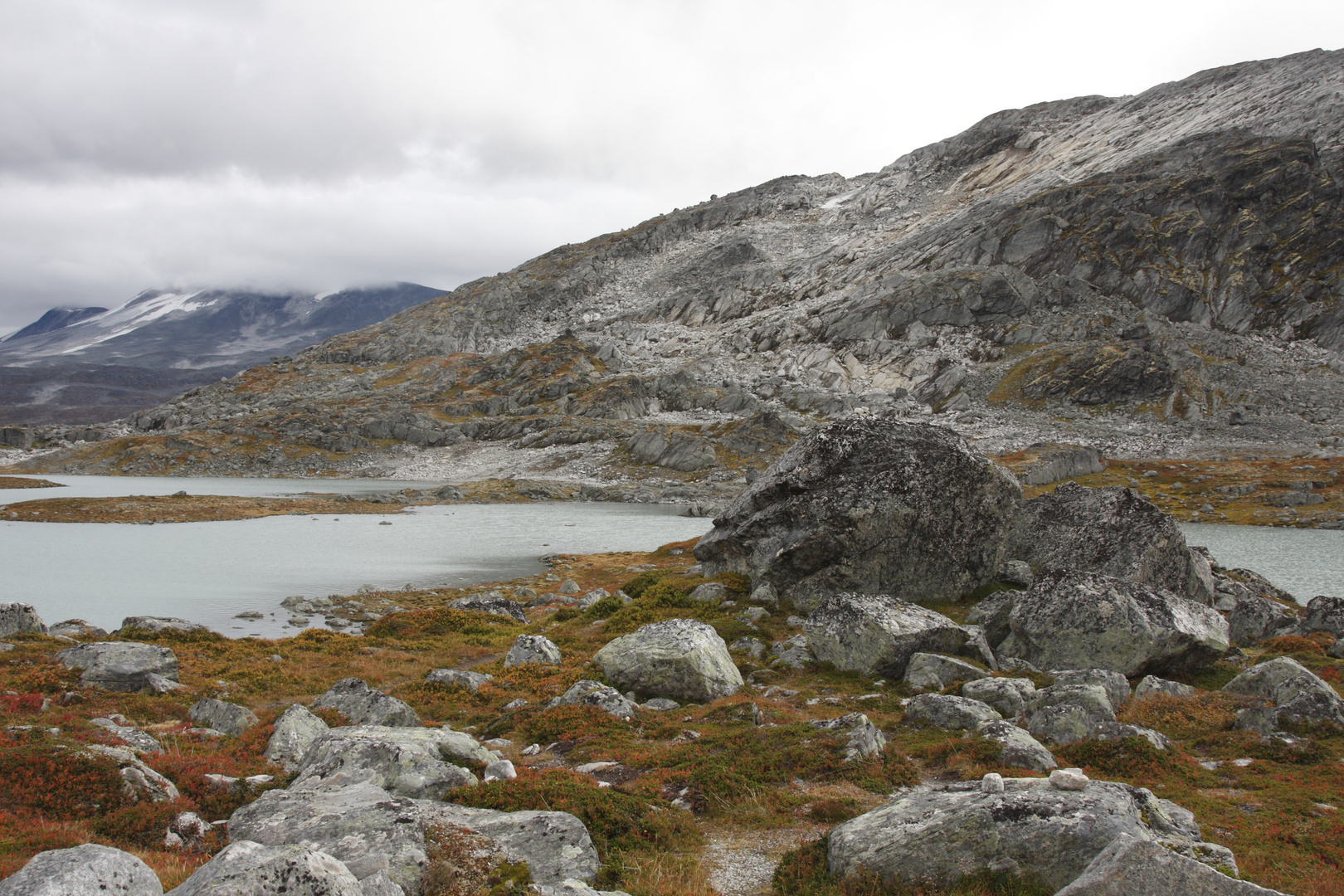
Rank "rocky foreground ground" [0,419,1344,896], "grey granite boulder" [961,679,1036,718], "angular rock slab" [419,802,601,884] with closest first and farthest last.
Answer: "rocky foreground ground" [0,419,1344,896] → "angular rock slab" [419,802,601,884] → "grey granite boulder" [961,679,1036,718]

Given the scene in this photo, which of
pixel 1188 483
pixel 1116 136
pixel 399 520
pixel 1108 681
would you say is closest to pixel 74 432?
pixel 399 520

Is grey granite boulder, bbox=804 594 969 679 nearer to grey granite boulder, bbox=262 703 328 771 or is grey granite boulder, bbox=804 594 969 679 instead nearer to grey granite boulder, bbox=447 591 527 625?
grey granite boulder, bbox=262 703 328 771

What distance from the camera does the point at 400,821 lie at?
9.41m

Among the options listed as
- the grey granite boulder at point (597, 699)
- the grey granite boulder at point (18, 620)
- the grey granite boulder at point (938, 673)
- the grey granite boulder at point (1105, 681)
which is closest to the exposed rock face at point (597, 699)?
the grey granite boulder at point (597, 699)

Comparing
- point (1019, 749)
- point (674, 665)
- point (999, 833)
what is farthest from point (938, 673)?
point (999, 833)

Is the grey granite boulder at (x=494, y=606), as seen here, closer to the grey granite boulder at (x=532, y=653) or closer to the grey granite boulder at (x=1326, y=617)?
the grey granite boulder at (x=532, y=653)

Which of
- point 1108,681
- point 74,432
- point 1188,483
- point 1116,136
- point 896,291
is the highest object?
point 1116,136

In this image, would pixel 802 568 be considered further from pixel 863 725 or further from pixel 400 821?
pixel 400 821

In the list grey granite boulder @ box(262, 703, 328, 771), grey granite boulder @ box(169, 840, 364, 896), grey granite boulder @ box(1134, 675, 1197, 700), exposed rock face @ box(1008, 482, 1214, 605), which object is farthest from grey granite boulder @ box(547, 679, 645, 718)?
exposed rock face @ box(1008, 482, 1214, 605)

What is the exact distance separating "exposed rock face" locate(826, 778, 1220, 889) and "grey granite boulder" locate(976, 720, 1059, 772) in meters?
2.93

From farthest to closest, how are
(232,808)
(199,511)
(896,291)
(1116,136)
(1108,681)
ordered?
(1116,136), (896,291), (199,511), (1108,681), (232,808)

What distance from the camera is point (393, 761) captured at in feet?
40.3

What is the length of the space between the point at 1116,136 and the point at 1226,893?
21377cm

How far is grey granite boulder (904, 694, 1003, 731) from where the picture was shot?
1535 cm
